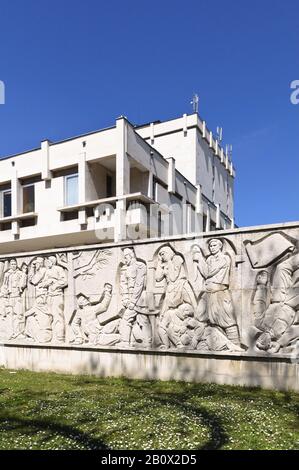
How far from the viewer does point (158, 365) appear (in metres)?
8.33

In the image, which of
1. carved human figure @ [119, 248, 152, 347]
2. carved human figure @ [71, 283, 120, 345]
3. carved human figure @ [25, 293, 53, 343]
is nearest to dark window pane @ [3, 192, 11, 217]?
carved human figure @ [25, 293, 53, 343]

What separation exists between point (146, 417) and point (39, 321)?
5.38 m

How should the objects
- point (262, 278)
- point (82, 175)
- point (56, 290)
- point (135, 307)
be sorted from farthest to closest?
point (82, 175) < point (56, 290) < point (135, 307) < point (262, 278)

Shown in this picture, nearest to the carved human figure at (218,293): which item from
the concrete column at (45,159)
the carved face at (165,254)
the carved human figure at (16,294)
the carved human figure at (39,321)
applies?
the carved face at (165,254)

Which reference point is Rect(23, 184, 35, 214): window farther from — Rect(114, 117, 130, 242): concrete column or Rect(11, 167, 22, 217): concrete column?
Rect(114, 117, 130, 242): concrete column

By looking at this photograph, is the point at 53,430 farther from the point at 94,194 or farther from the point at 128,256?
the point at 94,194

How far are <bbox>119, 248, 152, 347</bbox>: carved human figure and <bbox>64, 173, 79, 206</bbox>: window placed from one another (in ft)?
42.0

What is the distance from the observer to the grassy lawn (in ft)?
14.7

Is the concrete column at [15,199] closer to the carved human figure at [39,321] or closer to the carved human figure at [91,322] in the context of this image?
the carved human figure at [39,321]

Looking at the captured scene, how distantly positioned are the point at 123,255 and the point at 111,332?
1.84 metres

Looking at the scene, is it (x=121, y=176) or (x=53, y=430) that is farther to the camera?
(x=121, y=176)

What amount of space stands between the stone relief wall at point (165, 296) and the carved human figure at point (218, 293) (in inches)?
0.8

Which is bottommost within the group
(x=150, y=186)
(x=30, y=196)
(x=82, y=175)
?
(x=30, y=196)

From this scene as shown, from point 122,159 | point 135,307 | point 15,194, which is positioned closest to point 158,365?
point 135,307
